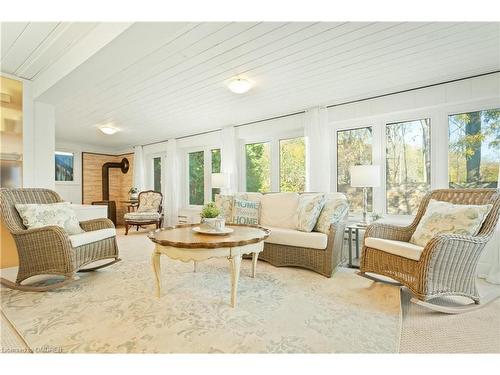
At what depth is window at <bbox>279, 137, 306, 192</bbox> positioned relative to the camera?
4.64 m

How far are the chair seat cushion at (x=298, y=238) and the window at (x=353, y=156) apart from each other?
1313mm

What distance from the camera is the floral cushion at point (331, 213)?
3.05 metres

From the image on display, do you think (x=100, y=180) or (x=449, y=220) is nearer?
(x=449, y=220)

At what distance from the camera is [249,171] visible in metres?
5.36

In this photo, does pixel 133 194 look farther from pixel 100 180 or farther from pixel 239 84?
pixel 239 84

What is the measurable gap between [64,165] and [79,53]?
560 centimetres

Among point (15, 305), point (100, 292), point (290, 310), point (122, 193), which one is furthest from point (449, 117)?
point (122, 193)

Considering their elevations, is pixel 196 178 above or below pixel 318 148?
below

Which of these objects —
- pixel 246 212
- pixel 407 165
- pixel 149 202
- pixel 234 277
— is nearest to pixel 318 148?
pixel 407 165

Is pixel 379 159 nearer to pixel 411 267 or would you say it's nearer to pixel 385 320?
pixel 411 267

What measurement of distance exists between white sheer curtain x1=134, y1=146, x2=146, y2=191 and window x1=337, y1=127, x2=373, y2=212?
5078mm

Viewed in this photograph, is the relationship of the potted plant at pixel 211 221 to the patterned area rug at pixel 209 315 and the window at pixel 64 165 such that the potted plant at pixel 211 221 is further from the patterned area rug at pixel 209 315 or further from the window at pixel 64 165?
the window at pixel 64 165

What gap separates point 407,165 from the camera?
3.63 metres

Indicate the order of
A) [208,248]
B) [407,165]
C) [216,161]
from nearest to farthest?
[208,248]
[407,165]
[216,161]
